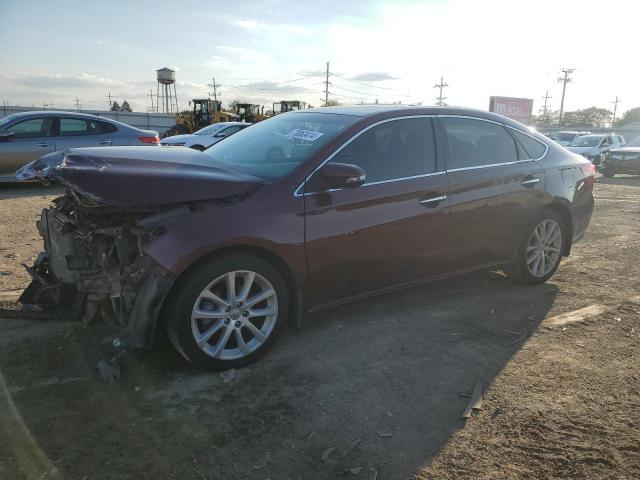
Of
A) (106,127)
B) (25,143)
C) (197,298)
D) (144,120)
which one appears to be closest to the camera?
(197,298)

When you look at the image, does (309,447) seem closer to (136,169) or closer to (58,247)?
(136,169)

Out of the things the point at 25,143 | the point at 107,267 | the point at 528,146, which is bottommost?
the point at 107,267

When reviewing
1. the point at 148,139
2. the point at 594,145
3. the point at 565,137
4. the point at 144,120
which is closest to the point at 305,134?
the point at 148,139

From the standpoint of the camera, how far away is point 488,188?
4469 mm

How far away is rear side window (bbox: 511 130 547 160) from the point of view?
4.93 m

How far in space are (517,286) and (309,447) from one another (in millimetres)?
3285

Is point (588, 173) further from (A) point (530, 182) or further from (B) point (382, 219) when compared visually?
(B) point (382, 219)

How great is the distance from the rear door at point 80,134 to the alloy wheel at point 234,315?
8277 mm

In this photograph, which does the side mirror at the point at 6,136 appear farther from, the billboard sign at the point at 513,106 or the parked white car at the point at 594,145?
the billboard sign at the point at 513,106

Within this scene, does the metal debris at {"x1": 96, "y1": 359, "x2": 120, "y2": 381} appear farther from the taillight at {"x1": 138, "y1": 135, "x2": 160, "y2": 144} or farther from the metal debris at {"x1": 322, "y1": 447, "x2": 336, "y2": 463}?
the taillight at {"x1": 138, "y1": 135, "x2": 160, "y2": 144}

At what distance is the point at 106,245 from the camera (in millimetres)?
3254

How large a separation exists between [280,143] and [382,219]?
3.29ft

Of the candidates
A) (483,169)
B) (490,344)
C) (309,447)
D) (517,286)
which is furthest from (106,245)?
(517,286)

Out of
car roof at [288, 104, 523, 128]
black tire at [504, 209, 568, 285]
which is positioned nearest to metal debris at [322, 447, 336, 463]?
car roof at [288, 104, 523, 128]
